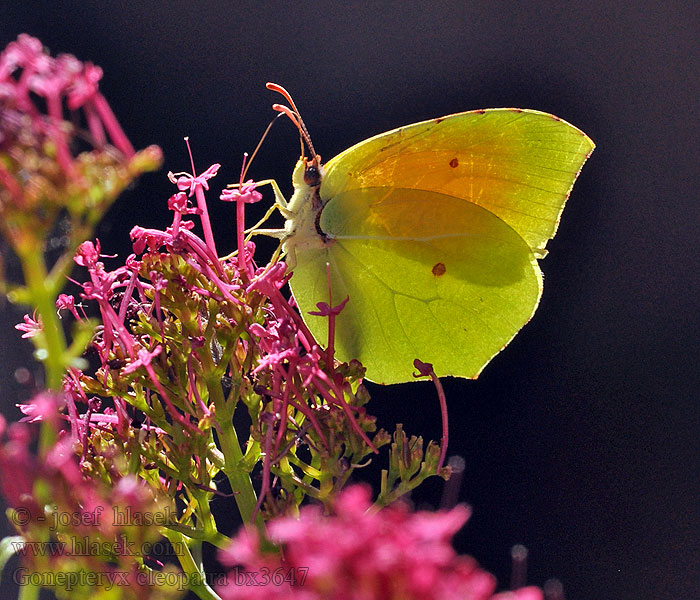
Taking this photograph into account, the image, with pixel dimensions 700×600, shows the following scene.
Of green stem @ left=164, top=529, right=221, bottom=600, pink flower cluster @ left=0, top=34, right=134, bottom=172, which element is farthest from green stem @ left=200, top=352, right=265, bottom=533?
pink flower cluster @ left=0, top=34, right=134, bottom=172

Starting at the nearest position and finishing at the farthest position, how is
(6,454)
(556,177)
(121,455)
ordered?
(6,454), (121,455), (556,177)

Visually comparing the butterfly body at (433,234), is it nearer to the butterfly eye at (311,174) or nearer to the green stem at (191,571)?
the butterfly eye at (311,174)

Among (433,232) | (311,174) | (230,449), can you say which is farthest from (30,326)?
(433,232)

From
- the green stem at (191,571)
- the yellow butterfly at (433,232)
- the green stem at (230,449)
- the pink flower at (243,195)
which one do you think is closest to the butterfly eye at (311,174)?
the yellow butterfly at (433,232)

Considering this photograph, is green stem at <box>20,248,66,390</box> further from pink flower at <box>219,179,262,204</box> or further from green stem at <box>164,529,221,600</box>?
pink flower at <box>219,179,262,204</box>

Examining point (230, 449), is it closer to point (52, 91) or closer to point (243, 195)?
point (243, 195)

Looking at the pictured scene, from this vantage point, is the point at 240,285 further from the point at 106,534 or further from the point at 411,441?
the point at 106,534

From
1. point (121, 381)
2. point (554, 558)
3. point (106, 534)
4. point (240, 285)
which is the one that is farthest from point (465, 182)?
point (554, 558)
